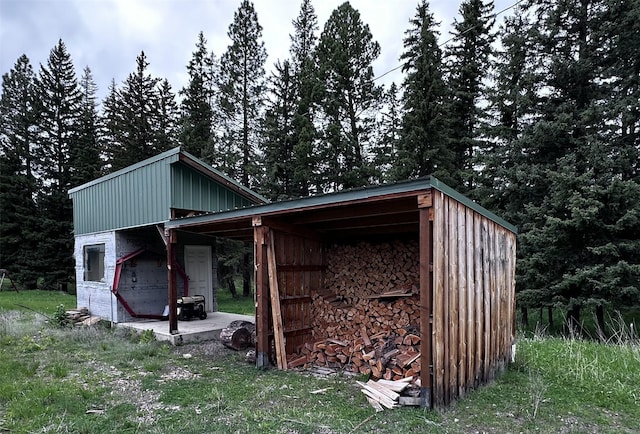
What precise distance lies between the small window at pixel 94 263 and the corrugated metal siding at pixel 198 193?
3321 millimetres

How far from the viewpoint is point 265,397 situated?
4309 mm

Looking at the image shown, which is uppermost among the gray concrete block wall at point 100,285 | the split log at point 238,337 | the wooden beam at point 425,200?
the wooden beam at point 425,200

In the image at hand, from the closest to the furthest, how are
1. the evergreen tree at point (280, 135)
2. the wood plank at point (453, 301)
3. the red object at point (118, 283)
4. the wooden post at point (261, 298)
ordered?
1. the wood plank at point (453, 301)
2. the wooden post at point (261, 298)
3. the red object at point (118, 283)
4. the evergreen tree at point (280, 135)

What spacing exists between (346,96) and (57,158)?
14714 millimetres

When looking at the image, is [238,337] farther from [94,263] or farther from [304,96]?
[304,96]

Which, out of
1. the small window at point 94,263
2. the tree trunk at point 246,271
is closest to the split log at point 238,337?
the small window at point 94,263

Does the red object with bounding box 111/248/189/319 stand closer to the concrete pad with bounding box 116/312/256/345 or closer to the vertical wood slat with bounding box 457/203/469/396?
the concrete pad with bounding box 116/312/256/345

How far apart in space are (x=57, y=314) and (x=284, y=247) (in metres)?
6.80

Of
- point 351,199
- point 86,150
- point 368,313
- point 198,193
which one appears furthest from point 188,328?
point 86,150

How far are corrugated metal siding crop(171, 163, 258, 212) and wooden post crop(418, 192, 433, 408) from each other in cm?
565

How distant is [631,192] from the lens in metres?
8.59

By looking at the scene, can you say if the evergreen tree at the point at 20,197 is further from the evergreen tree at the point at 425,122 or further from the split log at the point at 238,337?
the evergreen tree at the point at 425,122

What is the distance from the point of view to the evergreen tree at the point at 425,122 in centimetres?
1316

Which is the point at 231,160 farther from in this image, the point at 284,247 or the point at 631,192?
the point at 631,192
